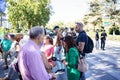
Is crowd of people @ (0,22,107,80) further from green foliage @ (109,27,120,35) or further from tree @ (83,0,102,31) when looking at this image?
tree @ (83,0,102,31)

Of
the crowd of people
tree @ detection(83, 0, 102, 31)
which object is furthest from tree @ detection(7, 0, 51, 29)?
the crowd of people

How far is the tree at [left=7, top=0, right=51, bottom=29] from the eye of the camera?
218ft

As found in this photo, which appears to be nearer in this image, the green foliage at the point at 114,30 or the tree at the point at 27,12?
the tree at the point at 27,12

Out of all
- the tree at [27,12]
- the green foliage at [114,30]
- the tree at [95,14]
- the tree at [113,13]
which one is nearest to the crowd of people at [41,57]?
the tree at [27,12]

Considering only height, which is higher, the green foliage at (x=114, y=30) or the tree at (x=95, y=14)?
the tree at (x=95, y=14)

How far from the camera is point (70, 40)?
6191 millimetres

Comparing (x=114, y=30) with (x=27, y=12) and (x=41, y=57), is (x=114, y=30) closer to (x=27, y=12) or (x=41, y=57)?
(x=27, y=12)

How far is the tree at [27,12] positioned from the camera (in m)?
66.4

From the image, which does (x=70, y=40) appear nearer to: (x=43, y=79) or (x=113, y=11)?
(x=43, y=79)

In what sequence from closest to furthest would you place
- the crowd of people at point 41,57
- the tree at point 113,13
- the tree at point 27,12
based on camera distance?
the crowd of people at point 41,57 < the tree at point 27,12 < the tree at point 113,13

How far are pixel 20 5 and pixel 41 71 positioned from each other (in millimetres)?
63388

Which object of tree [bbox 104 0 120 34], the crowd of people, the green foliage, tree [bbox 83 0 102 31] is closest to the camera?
the crowd of people

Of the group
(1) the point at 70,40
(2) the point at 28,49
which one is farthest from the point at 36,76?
(1) the point at 70,40

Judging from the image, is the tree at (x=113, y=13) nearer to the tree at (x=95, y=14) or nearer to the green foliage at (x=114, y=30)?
the green foliage at (x=114, y=30)
